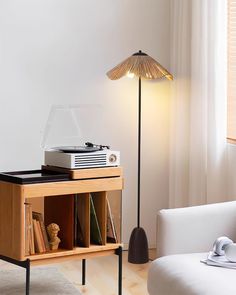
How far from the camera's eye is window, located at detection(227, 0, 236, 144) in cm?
423

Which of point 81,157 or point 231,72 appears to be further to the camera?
point 231,72

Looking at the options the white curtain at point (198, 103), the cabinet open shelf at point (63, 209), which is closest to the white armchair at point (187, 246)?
the cabinet open shelf at point (63, 209)

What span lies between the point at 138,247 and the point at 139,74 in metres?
1.07

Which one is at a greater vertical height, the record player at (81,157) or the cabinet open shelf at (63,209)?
the record player at (81,157)

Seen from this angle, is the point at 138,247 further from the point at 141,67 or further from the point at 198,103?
the point at 141,67

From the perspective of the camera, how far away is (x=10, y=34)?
445cm

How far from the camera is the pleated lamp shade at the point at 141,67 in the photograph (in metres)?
4.38

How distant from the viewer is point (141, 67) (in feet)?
14.4

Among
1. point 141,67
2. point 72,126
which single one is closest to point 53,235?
point 72,126

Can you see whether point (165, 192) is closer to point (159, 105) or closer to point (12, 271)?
point (159, 105)

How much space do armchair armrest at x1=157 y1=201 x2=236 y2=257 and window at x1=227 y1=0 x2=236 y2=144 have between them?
1005mm

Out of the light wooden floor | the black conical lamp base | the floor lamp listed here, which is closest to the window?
the floor lamp

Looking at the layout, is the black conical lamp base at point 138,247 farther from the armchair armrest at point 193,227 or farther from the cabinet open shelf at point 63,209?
the armchair armrest at point 193,227

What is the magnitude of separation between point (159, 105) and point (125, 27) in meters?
0.56
